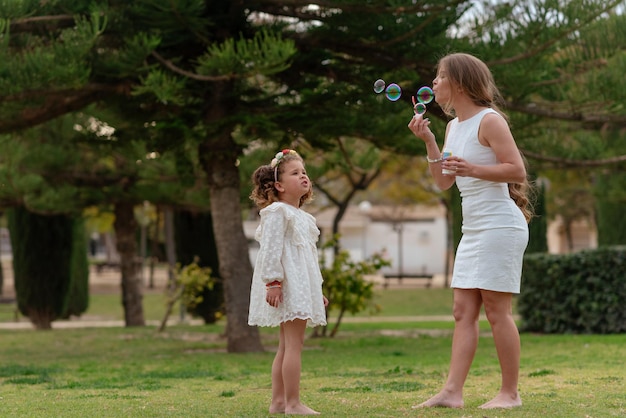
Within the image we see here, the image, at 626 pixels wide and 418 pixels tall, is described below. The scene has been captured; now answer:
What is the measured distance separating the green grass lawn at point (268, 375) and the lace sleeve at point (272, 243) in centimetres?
76

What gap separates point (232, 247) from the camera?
1192 cm

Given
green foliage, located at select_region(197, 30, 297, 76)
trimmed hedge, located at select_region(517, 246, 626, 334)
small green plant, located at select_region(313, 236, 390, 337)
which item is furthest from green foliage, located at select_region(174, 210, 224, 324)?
green foliage, located at select_region(197, 30, 297, 76)

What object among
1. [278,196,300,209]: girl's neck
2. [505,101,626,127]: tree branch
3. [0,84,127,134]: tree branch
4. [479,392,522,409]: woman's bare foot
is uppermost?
[0,84,127,134]: tree branch

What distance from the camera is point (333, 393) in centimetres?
647

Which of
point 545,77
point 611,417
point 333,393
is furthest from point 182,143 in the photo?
point 611,417

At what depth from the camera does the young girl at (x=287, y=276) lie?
520cm

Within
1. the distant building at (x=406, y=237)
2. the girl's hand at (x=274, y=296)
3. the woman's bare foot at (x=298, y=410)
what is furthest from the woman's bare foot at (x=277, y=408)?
the distant building at (x=406, y=237)

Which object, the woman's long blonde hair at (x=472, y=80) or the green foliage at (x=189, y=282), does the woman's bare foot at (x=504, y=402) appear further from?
the green foliage at (x=189, y=282)

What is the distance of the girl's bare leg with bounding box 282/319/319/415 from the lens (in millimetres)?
5191

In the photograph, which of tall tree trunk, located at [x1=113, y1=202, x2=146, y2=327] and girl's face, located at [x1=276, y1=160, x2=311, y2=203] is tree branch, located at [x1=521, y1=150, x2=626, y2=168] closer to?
girl's face, located at [x1=276, y1=160, x2=311, y2=203]

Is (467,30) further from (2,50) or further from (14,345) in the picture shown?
(14,345)

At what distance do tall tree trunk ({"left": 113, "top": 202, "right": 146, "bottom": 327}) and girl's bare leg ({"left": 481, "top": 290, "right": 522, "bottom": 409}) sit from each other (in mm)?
13936

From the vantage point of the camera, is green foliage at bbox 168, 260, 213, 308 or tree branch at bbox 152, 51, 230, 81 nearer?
tree branch at bbox 152, 51, 230, 81

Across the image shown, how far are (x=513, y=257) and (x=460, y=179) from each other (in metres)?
0.49
